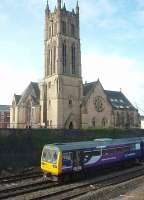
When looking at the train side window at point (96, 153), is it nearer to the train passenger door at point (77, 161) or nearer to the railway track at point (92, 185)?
the railway track at point (92, 185)

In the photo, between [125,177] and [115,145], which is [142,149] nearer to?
[115,145]

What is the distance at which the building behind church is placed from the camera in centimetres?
6919

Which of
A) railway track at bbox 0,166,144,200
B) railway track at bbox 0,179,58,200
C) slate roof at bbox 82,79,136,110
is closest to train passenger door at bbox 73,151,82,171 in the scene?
railway track at bbox 0,166,144,200

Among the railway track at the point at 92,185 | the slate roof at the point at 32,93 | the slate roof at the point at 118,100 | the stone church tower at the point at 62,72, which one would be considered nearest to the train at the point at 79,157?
the railway track at the point at 92,185

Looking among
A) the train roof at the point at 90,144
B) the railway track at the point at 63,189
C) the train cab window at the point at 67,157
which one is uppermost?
the train roof at the point at 90,144

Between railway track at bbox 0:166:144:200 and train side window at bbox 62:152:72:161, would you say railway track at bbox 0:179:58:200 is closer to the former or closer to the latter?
railway track at bbox 0:166:144:200

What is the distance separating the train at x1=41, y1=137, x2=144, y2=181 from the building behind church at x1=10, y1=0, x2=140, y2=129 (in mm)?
33920

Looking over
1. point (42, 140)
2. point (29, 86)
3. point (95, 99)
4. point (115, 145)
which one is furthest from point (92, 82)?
point (115, 145)

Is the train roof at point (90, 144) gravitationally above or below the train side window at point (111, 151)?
above

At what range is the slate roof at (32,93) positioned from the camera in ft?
255

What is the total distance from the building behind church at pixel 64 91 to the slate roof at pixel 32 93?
0.77 ft

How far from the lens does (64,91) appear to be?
6944cm

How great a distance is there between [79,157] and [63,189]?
463 cm

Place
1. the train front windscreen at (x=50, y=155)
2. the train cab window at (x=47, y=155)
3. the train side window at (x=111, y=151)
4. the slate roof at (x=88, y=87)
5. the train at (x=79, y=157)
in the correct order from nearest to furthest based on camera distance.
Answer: the train at (x=79, y=157) < the train front windscreen at (x=50, y=155) < the train cab window at (x=47, y=155) < the train side window at (x=111, y=151) < the slate roof at (x=88, y=87)
